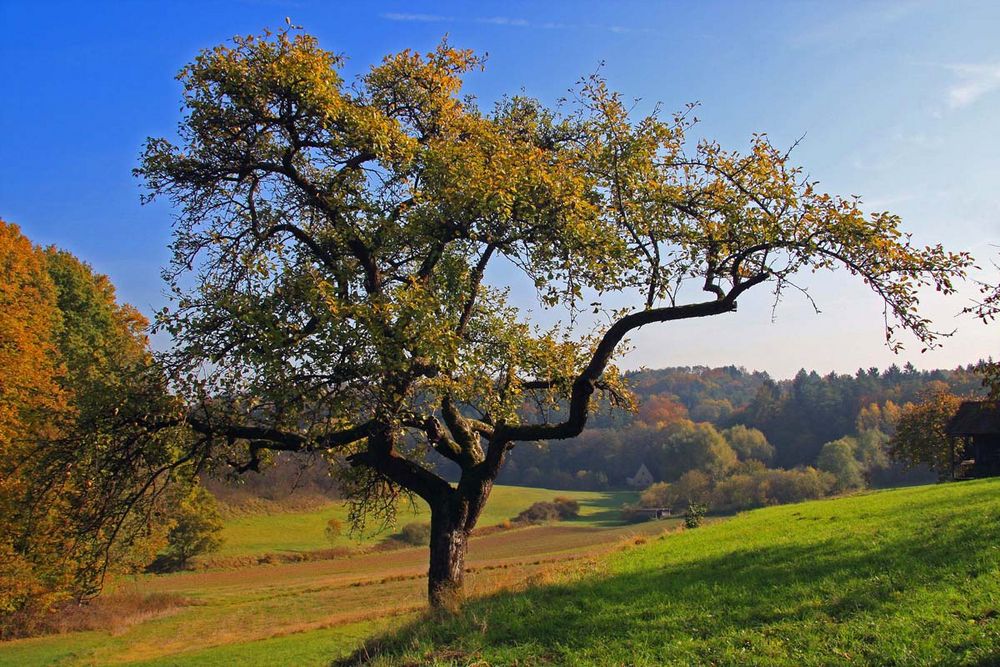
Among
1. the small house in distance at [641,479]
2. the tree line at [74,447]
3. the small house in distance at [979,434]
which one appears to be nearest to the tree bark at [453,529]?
the tree line at [74,447]

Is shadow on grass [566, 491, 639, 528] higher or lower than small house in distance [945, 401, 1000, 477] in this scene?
lower

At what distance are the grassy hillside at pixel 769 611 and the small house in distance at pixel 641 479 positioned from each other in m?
120

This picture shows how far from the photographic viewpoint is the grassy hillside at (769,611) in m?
8.55

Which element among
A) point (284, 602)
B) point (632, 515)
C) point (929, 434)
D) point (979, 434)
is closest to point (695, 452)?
point (632, 515)

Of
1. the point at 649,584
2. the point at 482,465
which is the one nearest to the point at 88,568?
the point at 482,465

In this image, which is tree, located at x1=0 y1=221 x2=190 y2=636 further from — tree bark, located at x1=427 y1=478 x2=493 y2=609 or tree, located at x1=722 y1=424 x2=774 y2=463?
tree, located at x1=722 y1=424 x2=774 y2=463

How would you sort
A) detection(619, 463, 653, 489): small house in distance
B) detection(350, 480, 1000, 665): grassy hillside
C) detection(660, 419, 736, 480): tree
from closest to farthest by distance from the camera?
detection(350, 480, 1000, 665): grassy hillside
detection(660, 419, 736, 480): tree
detection(619, 463, 653, 489): small house in distance

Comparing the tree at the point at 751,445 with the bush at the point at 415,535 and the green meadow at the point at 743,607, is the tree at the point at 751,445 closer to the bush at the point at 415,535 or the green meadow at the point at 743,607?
the bush at the point at 415,535

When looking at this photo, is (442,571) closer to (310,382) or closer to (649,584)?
(649,584)

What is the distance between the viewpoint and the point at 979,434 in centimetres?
4231

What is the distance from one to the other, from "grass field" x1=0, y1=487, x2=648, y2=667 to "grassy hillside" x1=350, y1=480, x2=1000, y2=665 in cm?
225

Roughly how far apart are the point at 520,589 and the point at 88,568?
7.51 m

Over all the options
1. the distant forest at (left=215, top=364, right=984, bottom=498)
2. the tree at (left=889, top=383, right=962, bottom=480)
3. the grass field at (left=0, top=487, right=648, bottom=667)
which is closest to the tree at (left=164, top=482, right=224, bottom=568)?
the grass field at (left=0, top=487, right=648, bottom=667)

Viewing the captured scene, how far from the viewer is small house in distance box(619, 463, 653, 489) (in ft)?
433
